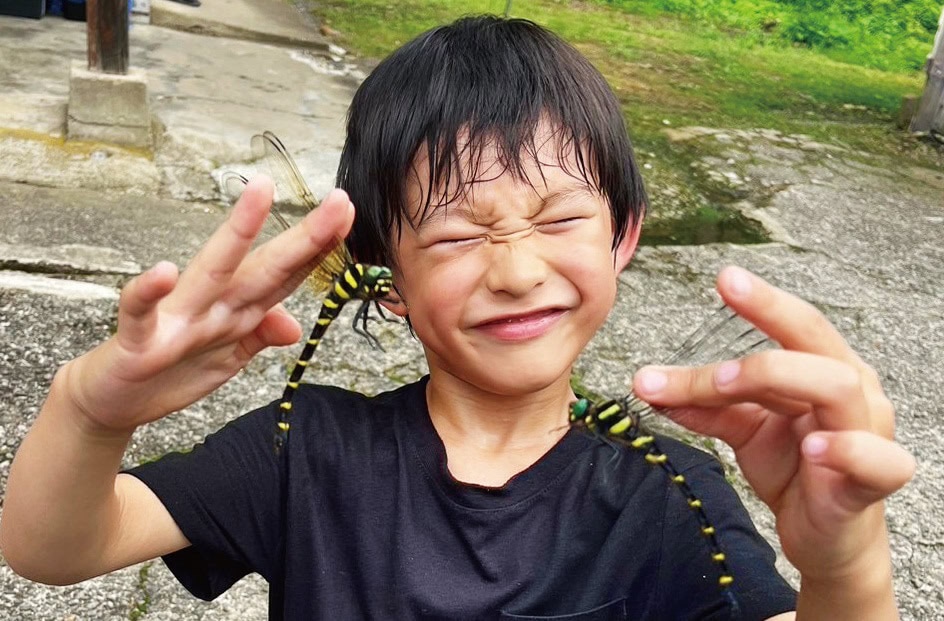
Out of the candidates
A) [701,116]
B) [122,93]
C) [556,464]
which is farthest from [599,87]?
[701,116]

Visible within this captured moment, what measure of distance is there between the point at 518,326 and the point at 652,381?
0.37m

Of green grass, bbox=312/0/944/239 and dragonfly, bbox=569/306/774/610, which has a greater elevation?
dragonfly, bbox=569/306/774/610

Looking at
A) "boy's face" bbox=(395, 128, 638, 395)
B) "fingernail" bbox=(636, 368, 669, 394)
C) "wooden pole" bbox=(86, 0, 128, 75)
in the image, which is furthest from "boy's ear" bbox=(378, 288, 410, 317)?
"wooden pole" bbox=(86, 0, 128, 75)

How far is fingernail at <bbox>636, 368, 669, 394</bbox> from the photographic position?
2.96 ft

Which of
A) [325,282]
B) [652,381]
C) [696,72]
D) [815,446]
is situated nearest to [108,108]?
[325,282]

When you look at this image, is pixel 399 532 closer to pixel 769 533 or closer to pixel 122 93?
pixel 769 533

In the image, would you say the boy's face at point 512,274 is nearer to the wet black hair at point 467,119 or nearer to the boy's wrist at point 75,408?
the wet black hair at point 467,119

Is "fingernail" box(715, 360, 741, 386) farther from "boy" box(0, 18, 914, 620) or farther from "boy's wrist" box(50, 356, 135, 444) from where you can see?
"boy's wrist" box(50, 356, 135, 444)

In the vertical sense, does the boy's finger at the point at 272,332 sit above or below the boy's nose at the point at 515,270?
below

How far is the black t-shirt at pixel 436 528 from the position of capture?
4.21ft

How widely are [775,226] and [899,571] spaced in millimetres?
2631

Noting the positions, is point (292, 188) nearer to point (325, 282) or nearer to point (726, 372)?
point (325, 282)

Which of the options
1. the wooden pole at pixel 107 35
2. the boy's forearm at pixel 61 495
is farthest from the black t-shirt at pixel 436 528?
the wooden pole at pixel 107 35

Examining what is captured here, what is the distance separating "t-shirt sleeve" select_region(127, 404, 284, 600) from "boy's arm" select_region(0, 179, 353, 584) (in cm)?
3
